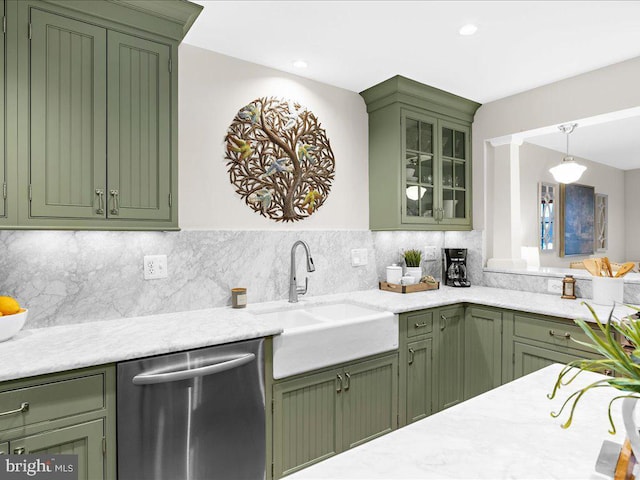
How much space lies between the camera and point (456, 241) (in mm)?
3535

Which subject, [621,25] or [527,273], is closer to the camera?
[621,25]

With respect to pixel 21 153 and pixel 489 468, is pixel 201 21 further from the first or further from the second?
pixel 489 468

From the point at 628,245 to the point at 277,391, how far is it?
7.84 meters

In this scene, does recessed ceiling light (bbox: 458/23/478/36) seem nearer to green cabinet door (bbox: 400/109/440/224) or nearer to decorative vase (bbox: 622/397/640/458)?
green cabinet door (bbox: 400/109/440/224)

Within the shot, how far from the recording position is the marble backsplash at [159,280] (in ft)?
6.07

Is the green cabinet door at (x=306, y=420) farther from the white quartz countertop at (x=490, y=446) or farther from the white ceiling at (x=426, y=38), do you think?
the white ceiling at (x=426, y=38)

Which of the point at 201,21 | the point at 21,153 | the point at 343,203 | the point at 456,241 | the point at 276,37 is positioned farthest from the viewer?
the point at 456,241

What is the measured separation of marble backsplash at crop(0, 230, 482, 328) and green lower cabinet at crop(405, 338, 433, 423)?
68cm

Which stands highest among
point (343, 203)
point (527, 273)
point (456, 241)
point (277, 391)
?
point (343, 203)

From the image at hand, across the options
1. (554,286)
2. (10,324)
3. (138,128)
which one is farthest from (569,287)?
(10,324)

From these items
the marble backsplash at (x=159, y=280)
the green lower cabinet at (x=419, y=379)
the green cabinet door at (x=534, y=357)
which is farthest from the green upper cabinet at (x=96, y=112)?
the green cabinet door at (x=534, y=357)

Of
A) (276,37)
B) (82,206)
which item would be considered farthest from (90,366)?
(276,37)

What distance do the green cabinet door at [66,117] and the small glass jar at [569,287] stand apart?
2.96 meters

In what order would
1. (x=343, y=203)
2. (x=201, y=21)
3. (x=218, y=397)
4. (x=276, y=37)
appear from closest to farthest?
(x=218, y=397) < (x=201, y=21) < (x=276, y=37) < (x=343, y=203)
